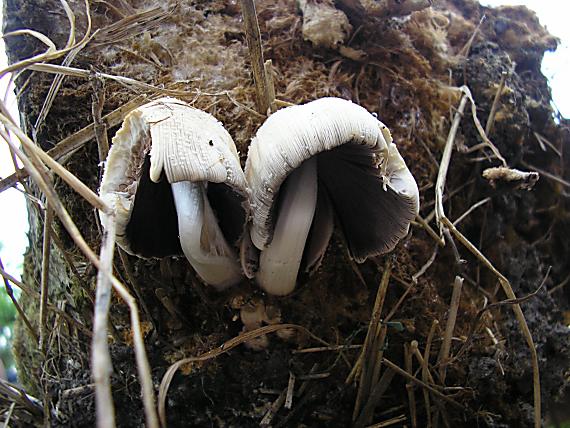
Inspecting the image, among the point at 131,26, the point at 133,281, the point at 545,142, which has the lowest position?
the point at 545,142

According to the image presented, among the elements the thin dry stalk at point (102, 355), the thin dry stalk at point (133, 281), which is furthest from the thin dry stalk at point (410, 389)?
the thin dry stalk at point (102, 355)

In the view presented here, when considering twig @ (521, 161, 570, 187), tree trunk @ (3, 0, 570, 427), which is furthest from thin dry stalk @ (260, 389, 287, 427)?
twig @ (521, 161, 570, 187)

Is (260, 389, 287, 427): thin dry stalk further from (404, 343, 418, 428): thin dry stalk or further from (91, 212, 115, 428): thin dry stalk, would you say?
(91, 212, 115, 428): thin dry stalk

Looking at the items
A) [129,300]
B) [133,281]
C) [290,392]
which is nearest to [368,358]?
[290,392]

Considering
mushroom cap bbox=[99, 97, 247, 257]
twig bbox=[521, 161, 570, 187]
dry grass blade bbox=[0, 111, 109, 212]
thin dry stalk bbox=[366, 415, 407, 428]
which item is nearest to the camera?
dry grass blade bbox=[0, 111, 109, 212]

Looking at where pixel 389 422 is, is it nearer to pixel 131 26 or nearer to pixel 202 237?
pixel 202 237

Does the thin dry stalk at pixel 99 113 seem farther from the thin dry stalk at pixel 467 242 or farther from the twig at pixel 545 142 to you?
the twig at pixel 545 142
